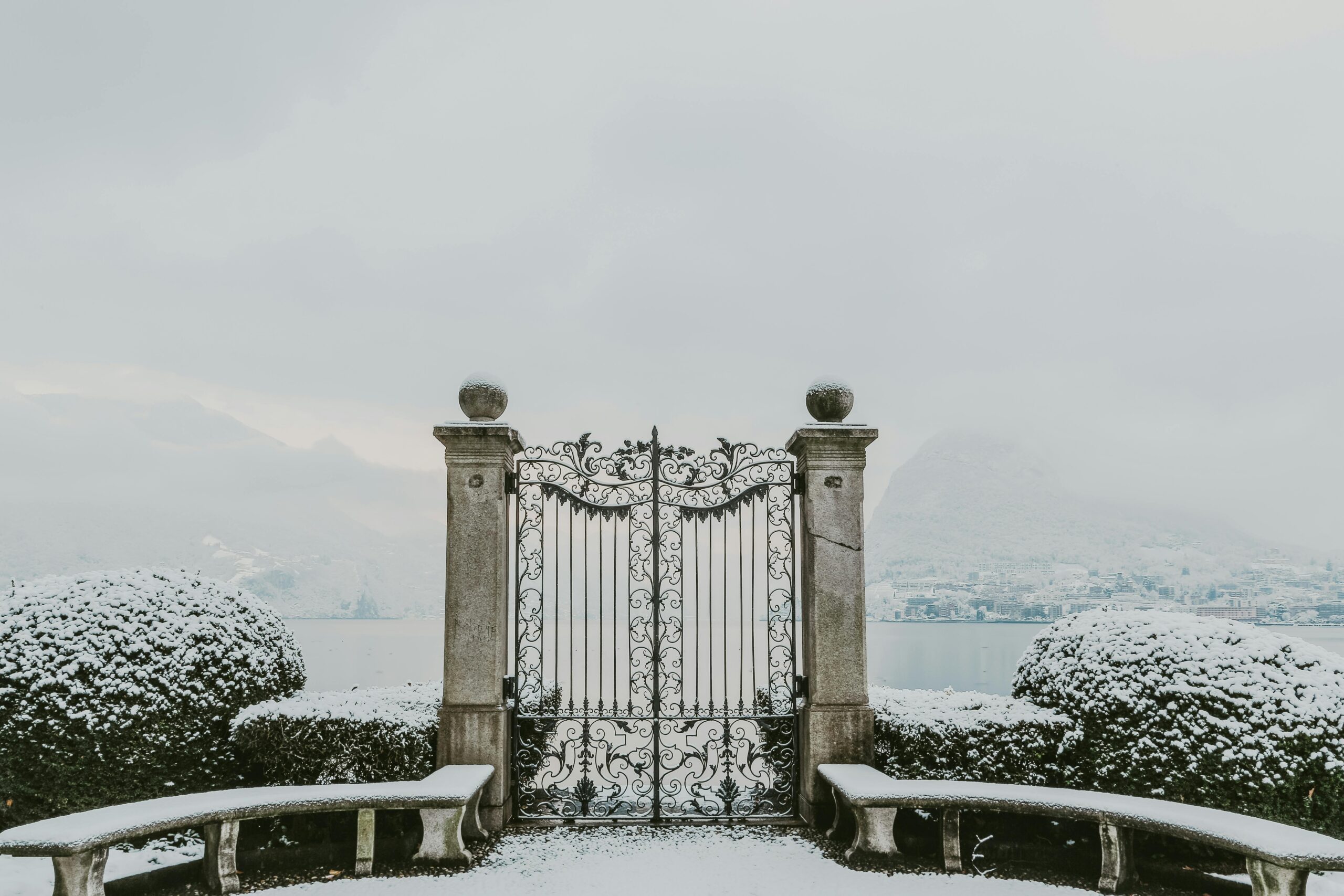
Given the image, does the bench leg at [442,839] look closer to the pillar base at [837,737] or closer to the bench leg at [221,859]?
the bench leg at [221,859]

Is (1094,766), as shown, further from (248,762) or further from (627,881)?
(248,762)

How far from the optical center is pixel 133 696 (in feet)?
20.3

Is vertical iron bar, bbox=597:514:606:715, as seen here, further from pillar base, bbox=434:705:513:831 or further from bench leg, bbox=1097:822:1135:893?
bench leg, bbox=1097:822:1135:893

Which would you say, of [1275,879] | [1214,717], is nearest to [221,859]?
[1275,879]

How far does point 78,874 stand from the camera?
486 cm

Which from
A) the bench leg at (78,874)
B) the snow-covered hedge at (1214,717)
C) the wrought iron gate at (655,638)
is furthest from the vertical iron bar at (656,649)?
the bench leg at (78,874)

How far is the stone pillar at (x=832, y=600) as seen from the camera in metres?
6.78

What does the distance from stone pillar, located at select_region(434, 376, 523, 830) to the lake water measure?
4194 millimetres

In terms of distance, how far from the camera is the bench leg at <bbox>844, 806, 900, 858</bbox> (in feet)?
19.1

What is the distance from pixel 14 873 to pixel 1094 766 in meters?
7.29

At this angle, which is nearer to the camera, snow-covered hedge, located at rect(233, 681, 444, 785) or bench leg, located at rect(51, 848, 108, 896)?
bench leg, located at rect(51, 848, 108, 896)

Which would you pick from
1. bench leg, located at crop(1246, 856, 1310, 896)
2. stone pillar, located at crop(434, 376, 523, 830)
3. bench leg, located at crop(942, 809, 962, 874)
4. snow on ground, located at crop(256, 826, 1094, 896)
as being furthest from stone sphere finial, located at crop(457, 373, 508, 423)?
bench leg, located at crop(1246, 856, 1310, 896)

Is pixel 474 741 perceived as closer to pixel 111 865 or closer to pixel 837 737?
pixel 111 865

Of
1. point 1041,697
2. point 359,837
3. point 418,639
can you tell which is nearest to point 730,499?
point 1041,697
